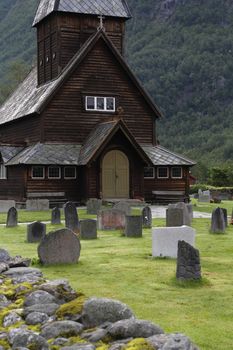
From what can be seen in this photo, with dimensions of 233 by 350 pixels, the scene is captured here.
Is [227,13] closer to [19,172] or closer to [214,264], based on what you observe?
[19,172]

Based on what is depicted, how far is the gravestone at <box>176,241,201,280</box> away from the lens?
41.2 feet

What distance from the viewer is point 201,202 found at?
4588cm

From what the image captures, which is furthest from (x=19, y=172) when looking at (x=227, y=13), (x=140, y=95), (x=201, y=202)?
(x=227, y=13)

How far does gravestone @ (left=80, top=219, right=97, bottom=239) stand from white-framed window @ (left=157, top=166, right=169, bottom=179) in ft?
76.6

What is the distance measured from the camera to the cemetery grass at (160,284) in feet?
31.3

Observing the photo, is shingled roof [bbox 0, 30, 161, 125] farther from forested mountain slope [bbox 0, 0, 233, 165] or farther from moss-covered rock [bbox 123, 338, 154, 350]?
forested mountain slope [bbox 0, 0, 233, 165]

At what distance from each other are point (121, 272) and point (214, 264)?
2428mm

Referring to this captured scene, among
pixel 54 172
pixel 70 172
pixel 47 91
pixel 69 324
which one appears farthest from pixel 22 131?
pixel 69 324

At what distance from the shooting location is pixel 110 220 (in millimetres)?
23859

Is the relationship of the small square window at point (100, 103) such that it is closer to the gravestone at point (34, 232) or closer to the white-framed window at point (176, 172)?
the white-framed window at point (176, 172)

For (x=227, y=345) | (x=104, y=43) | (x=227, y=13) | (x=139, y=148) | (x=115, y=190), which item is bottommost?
(x=227, y=345)

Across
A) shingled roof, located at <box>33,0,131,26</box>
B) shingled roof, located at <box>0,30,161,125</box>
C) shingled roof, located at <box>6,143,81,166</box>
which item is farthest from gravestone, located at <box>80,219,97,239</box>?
shingled roof, located at <box>33,0,131,26</box>

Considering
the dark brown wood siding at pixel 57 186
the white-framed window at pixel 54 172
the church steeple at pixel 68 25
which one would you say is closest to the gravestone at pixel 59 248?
the dark brown wood siding at pixel 57 186

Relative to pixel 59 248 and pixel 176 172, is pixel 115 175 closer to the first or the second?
Answer: pixel 176 172
